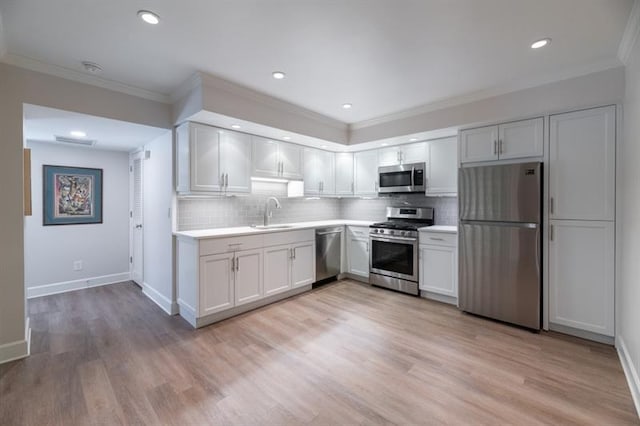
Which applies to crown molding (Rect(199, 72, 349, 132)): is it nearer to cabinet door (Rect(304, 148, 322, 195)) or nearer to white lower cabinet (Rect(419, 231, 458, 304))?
cabinet door (Rect(304, 148, 322, 195))

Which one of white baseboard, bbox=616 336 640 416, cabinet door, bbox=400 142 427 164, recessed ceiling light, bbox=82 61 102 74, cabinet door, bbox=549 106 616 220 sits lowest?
white baseboard, bbox=616 336 640 416

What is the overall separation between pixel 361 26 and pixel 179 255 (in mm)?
2944

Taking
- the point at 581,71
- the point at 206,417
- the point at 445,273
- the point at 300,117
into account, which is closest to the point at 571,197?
the point at 581,71

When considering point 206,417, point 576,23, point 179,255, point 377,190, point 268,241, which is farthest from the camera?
point 377,190

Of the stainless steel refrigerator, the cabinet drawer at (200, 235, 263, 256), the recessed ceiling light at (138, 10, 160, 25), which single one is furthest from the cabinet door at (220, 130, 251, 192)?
the stainless steel refrigerator

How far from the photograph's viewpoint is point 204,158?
323cm

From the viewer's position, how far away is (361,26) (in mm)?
1996

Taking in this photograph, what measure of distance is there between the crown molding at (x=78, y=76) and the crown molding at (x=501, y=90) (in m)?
2.84

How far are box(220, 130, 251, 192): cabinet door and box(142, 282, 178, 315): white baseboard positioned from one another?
1.51 m

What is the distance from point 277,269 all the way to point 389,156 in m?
2.43

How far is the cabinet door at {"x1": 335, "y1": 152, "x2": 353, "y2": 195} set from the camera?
4.96 m

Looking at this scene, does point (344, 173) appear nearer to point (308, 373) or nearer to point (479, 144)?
point (479, 144)

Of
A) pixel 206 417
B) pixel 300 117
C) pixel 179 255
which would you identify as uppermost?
pixel 300 117

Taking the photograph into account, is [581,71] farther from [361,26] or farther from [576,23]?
[361,26]
